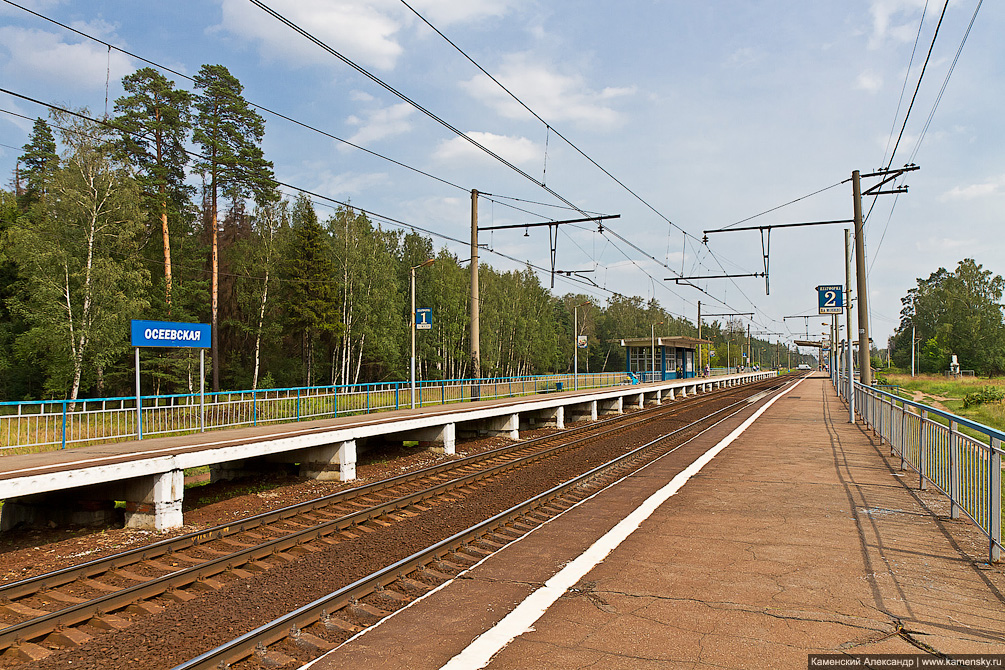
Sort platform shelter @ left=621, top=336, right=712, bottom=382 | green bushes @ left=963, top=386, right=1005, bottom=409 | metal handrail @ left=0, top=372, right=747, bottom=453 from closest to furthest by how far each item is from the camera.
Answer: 1. metal handrail @ left=0, top=372, right=747, bottom=453
2. green bushes @ left=963, top=386, right=1005, bottom=409
3. platform shelter @ left=621, top=336, right=712, bottom=382

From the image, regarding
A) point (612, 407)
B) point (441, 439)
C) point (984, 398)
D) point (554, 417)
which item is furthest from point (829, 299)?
point (984, 398)

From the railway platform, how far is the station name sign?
9224 millimetres

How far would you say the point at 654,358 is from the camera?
52.2 metres

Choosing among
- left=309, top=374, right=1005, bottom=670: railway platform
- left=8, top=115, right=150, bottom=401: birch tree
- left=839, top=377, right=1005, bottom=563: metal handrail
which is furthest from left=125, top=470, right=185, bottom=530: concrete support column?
left=8, top=115, right=150, bottom=401: birch tree

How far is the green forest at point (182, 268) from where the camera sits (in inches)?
1204

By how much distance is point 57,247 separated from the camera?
29.8 metres

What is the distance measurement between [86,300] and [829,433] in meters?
31.1

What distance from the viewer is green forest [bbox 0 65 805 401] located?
100ft

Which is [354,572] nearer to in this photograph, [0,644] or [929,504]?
[0,644]

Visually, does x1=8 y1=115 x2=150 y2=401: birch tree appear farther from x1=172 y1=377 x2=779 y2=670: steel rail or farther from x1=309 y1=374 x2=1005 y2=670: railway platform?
x1=309 y1=374 x2=1005 y2=670: railway platform

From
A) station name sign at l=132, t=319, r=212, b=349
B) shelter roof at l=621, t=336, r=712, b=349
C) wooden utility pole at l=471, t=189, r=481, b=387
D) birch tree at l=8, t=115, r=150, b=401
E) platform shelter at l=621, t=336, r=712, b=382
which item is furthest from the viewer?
shelter roof at l=621, t=336, r=712, b=349

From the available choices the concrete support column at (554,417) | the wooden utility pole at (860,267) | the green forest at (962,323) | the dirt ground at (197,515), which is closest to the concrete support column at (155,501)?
the dirt ground at (197,515)

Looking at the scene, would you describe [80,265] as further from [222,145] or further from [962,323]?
[962,323]

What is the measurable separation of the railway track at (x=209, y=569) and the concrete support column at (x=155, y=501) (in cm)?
104
